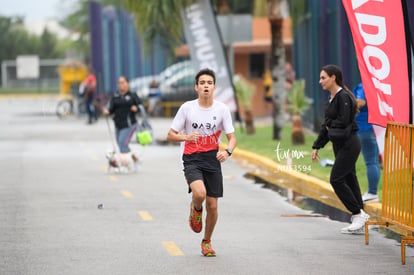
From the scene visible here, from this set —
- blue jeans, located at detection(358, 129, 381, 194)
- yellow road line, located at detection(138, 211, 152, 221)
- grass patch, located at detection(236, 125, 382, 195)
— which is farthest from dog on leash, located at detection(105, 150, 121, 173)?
blue jeans, located at detection(358, 129, 381, 194)

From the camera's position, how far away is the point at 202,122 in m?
9.97

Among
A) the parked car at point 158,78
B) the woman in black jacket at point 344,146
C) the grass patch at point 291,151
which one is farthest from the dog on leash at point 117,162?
the parked car at point 158,78

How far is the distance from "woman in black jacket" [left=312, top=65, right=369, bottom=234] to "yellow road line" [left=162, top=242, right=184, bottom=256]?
176cm

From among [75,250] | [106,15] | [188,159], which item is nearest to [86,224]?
[75,250]

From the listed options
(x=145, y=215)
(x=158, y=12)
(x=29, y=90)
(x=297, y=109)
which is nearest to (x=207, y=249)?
(x=145, y=215)

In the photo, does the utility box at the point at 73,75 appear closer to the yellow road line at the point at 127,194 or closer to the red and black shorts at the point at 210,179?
the yellow road line at the point at 127,194

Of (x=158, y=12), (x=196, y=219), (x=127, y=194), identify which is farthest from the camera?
(x=158, y=12)

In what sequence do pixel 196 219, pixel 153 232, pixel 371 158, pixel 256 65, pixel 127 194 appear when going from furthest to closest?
pixel 256 65
pixel 127 194
pixel 371 158
pixel 153 232
pixel 196 219

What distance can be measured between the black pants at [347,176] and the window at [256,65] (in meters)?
31.0

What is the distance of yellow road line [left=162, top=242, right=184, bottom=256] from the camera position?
1019cm

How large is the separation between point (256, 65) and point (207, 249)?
3272 centimetres

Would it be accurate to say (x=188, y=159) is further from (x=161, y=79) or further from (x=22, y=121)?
(x=161, y=79)

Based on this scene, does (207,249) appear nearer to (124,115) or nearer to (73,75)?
(124,115)

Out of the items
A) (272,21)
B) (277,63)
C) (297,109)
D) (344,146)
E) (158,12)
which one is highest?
(158,12)
